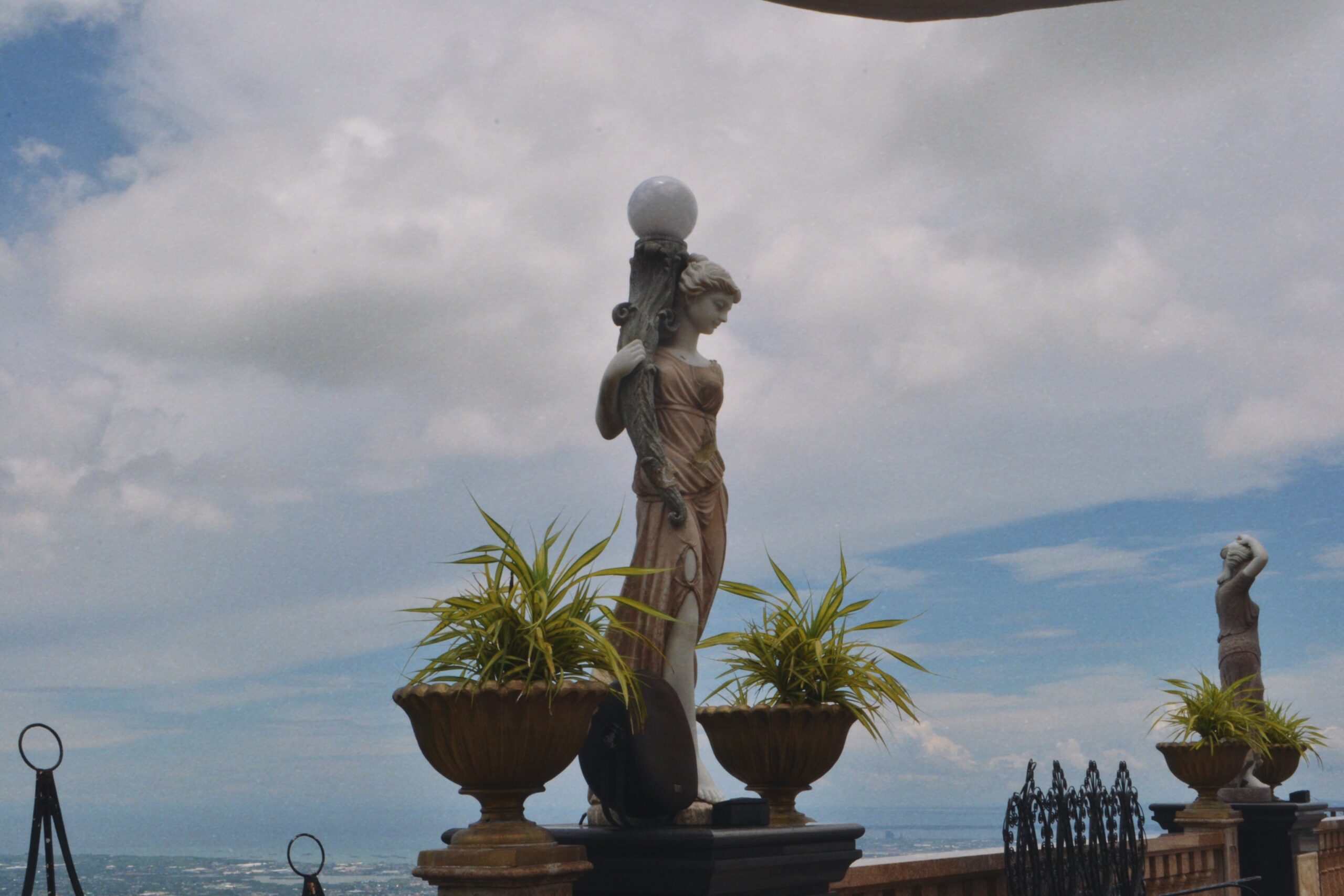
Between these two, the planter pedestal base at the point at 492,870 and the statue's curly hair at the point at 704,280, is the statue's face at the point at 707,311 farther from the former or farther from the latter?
the planter pedestal base at the point at 492,870

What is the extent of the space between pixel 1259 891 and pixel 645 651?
6.86m

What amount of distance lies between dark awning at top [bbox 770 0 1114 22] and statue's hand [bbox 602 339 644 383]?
47.8 inches

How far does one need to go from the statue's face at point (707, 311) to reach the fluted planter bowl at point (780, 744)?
1.25 metres

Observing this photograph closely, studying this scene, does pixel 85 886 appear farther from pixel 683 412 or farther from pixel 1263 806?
pixel 1263 806

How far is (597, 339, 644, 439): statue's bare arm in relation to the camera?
153 inches

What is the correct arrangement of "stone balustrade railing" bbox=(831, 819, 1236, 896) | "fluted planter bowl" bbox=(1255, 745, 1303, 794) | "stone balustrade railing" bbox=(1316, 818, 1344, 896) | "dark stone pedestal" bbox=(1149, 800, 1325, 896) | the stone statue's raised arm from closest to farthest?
the stone statue's raised arm
"stone balustrade railing" bbox=(831, 819, 1236, 896)
"dark stone pedestal" bbox=(1149, 800, 1325, 896)
"fluted planter bowl" bbox=(1255, 745, 1303, 794)
"stone balustrade railing" bbox=(1316, 818, 1344, 896)

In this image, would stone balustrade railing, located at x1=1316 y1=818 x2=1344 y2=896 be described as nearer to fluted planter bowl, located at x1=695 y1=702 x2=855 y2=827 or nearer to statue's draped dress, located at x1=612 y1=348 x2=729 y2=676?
fluted planter bowl, located at x1=695 y1=702 x2=855 y2=827

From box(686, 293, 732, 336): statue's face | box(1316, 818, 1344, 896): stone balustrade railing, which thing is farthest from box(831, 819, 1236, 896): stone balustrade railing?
box(1316, 818, 1344, 896): stone balustrade railing

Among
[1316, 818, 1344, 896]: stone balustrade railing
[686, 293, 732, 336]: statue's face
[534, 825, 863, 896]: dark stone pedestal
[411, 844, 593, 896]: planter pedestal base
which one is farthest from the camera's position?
[1316, 818, 1344, 896]: stone balustrade railing

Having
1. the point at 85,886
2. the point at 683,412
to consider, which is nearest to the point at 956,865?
the point at 683,412

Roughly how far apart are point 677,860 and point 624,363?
4.86 ft

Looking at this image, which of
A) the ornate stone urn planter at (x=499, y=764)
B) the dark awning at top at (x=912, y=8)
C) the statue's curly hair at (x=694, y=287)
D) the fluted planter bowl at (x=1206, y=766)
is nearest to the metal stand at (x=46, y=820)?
the ornate stone urn planter at (x=499, y=764)

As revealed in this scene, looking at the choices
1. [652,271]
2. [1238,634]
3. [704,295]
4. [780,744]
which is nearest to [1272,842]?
[1238,634]

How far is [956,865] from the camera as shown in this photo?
16.1ft
